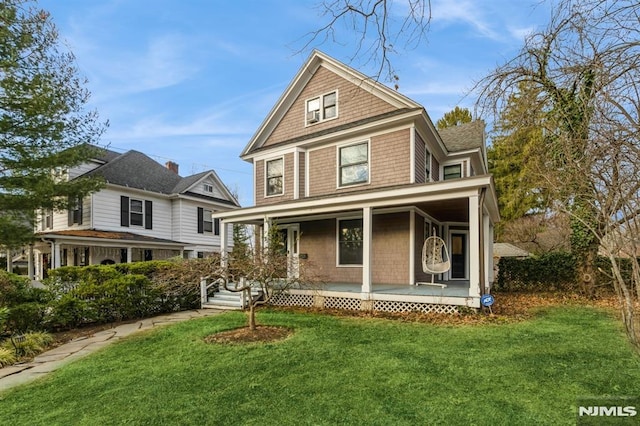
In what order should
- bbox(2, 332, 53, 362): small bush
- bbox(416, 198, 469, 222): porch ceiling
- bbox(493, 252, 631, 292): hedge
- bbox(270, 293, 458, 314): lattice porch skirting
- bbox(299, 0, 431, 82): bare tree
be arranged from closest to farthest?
bbox(299, 0, 431, 82): bare tree
bbox(2, 332, 53, 362): small bush
bbox(270, 293, 458, 314): lattice porch skirting
bbox(416, 198, 469, 222): porch ceiling
bbox(493, 252, 631, 292): hedge

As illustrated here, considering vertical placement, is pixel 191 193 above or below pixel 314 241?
above

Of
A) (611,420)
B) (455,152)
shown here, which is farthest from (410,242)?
(611,420)

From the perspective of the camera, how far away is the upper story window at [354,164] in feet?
35.6

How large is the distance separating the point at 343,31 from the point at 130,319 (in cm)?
879

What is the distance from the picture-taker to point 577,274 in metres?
11.7

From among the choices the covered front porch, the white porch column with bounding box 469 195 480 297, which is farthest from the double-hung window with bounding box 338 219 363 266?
the white porch column with bounding box 469 195 480 297

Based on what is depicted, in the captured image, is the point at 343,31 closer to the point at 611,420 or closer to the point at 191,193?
the point at 611,420

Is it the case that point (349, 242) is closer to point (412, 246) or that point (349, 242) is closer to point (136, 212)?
point (412, 246)

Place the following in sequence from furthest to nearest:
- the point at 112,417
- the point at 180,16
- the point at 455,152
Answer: the point at 455,152
the point at 180,16
the point at 112,417

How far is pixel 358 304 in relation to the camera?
29.7 feet

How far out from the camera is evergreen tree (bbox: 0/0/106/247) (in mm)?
8797

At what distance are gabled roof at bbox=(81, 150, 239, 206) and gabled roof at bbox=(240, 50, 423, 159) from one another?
22.2 ft

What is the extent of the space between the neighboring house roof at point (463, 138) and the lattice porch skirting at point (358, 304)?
667cm

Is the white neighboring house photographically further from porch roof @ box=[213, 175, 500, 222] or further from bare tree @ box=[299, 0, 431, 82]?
bare tree @ box=[299, 0, 431, 82]
